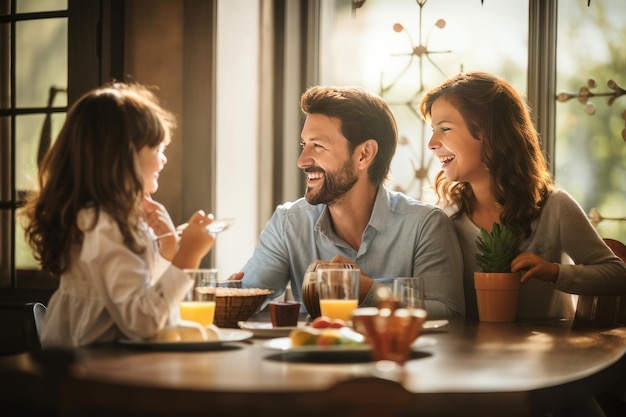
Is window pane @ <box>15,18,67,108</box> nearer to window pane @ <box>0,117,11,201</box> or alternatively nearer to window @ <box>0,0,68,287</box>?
window @ <box>0,0,68,287</box>

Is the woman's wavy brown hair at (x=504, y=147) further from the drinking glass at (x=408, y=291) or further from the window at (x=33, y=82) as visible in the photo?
the window at (x=33, y=82)

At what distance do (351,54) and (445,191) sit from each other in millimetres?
1316

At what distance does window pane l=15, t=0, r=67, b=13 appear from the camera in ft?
11.5

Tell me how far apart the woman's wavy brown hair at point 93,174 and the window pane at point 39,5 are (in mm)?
1844

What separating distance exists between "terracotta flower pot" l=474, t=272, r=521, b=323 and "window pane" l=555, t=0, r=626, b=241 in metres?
1.46

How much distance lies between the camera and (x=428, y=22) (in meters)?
3.81

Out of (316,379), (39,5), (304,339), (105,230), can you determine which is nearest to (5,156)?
(39,5)

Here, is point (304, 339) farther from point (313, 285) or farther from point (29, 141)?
point (29, 141)

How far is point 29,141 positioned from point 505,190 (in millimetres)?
2029

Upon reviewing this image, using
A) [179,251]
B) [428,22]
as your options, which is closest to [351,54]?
[428,22]

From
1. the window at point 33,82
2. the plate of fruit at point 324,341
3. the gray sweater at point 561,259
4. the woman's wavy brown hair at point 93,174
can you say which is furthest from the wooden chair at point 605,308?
the window at point 33,82

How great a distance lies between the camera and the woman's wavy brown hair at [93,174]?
1708 mm

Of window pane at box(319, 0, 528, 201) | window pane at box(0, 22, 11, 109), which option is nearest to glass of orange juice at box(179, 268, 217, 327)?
window pane at box(319, 0, 528, 201)

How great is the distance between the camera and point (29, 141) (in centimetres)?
356
